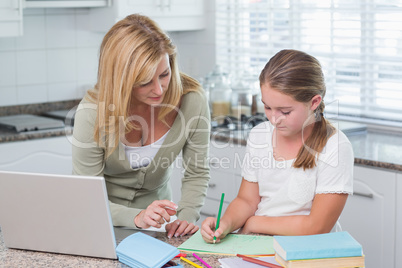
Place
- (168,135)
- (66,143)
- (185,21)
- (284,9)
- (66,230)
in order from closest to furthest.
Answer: (66,230) → (168,135) → (66,143) → (284,9) → (185,21)

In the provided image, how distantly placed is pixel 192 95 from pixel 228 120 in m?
1.19

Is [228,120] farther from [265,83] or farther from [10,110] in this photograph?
[265,83]

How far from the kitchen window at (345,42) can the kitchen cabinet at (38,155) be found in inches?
43.5

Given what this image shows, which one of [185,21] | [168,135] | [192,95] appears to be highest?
[185,21]

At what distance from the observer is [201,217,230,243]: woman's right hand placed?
1.49 metres

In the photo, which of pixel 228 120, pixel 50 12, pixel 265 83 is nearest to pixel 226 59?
pixel 228 120

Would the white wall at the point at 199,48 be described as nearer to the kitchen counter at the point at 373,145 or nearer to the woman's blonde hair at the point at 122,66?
the kitchen counter at the point at 373,145

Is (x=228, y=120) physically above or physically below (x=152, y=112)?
below

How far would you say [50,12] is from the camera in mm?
3473

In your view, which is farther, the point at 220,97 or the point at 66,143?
the point at 220,97

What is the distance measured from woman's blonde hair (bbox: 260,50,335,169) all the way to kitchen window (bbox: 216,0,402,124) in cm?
123

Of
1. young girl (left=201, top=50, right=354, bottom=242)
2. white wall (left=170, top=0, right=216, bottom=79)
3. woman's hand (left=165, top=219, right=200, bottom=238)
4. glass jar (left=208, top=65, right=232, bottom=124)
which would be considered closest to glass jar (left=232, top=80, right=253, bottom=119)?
glass jar (left=208, top=65, right=232, bottom=124)

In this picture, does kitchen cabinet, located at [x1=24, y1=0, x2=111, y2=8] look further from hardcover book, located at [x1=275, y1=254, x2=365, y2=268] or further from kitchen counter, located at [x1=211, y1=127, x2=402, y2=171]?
hardcover book, located at [x1=275, y1=254, x2=365, y2=268]

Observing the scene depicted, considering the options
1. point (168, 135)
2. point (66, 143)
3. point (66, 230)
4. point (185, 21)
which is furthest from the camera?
point (185, 21)
